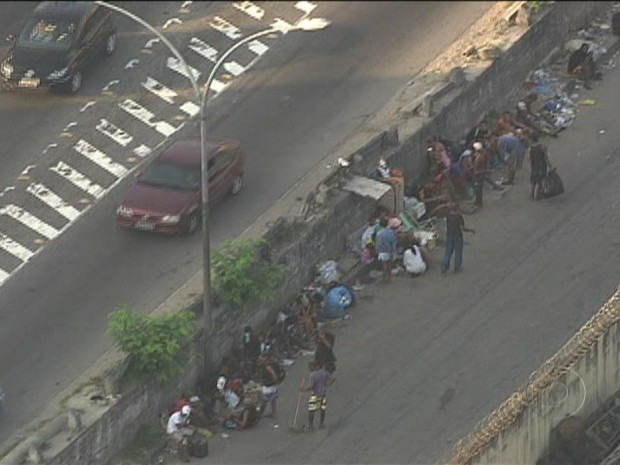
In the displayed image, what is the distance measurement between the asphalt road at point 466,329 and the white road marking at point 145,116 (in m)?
6.87

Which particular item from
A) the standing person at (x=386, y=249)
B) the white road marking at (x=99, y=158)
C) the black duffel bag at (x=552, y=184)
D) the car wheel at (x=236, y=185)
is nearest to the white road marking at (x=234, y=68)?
the white road marking at (x=99, y=158)

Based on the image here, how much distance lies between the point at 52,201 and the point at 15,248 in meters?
2.12

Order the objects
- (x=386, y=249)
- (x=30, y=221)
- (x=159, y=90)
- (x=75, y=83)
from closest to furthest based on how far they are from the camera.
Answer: (x=386, y=249), (x=30, y=221), (x=75, y=83), (x=159, y=90)

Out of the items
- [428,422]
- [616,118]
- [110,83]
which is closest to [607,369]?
[428,422]

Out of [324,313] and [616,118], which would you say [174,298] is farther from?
[616,118]

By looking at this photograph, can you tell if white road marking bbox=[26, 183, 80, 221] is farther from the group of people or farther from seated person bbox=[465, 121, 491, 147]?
seated person bbox=[465, 121, 491, 147]

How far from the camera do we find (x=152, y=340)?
152ft

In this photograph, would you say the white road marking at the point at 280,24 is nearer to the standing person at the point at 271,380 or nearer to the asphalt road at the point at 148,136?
the asphalt road at the point at 148,136

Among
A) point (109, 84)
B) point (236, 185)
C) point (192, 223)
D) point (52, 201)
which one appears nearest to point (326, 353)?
point (192, 223)

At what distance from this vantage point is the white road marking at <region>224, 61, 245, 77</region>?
58.5m

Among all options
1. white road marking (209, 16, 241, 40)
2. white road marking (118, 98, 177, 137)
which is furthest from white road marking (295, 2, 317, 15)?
white road marking (118, 98, 177, 137)

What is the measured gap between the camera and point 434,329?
49.7 meters

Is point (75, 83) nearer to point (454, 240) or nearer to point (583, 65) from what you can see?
point (454, 240)

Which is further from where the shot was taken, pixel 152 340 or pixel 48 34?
pixel 48 34
